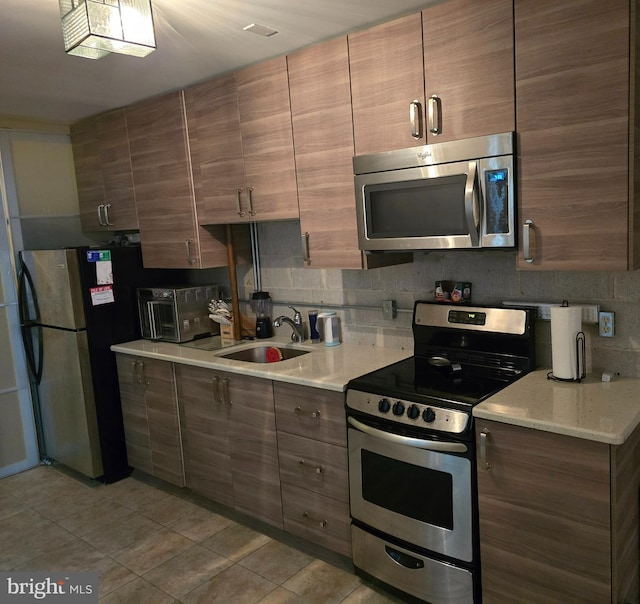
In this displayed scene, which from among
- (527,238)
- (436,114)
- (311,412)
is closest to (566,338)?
(527,238)

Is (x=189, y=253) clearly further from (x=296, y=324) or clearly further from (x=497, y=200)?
(x=497, y=200)

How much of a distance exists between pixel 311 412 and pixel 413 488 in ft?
1.91

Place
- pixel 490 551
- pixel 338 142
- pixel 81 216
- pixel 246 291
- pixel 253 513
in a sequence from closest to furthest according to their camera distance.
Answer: pixel 490 551
pixel 338 142
pixel 253 513
pixel 246 291
pixel 81 216

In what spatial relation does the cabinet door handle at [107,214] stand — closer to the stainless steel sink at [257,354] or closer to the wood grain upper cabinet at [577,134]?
the stainless steel sink at [257,354]

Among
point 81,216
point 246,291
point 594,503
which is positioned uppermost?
point 81,216

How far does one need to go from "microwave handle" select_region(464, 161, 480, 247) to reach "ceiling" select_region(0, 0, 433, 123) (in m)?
0.73

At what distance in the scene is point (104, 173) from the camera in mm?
3818

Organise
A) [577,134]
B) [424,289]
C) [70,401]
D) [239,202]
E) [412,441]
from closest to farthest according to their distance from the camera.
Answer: [577,134], [412,441], [424,289], [239,202], [70,401]

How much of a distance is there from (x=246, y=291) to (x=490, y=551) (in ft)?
7.26

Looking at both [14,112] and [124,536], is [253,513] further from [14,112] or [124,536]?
[14,112]

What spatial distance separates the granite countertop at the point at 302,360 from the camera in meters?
2.55

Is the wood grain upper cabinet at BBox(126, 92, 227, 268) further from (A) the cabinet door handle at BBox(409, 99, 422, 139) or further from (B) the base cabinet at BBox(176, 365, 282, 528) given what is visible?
(A) the cabinet door handle at BBox(409, 99, 422, 139)

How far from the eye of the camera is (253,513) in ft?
9.59

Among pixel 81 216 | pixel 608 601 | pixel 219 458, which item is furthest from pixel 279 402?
pixel 81 216
